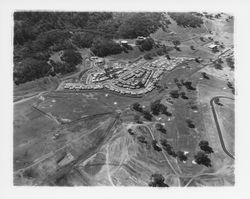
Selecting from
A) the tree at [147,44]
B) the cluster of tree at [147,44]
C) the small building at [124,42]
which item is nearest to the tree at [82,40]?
the small building at [124,42]

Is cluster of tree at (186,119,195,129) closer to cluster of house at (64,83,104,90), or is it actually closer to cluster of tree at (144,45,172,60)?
cluster of tree at (144,45,172,60)

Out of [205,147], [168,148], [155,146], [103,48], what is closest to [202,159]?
[205,147]

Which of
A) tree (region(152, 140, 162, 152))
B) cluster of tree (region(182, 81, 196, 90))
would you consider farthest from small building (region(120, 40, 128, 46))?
tree (region(152, 140, 162, 152))

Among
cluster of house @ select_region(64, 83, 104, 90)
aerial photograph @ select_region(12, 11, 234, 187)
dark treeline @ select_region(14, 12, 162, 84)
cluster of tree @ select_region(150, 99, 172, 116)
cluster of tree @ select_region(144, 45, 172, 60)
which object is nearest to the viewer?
aerial photograph @ select_region(12, 11, 234, 187)

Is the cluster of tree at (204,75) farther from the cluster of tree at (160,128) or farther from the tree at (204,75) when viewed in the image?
the cluster of tree at (160,128)

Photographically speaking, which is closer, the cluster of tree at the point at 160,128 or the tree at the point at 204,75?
the cluster of tree at the point at 160,128

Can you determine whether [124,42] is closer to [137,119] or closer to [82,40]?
[82,40]
